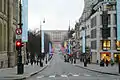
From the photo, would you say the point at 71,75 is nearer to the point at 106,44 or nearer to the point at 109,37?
the point at 109,37

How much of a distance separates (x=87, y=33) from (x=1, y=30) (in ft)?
240

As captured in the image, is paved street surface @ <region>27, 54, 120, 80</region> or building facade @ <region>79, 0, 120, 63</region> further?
building facade @ <region>79, 0, 120, 63</region>

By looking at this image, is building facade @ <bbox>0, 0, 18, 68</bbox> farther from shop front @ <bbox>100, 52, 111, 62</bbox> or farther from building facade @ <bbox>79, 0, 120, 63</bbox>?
building facade @ <bbox>79, 0, 120, 63</bbox>

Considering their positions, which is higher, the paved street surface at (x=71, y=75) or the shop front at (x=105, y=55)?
the shop front at (x=105, y=55)

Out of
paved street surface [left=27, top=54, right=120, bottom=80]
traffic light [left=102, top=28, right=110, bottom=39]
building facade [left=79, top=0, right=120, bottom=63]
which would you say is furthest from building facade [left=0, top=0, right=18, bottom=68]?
traffic light [left=102, top=28, right=110, bottom=39]

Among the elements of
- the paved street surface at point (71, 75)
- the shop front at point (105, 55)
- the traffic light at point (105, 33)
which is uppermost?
the traffic light at point (105, 33)

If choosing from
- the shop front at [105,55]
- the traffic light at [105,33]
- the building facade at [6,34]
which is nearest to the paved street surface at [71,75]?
the building facade at [6,34]

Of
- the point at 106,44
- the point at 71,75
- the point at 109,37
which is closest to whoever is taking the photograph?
the point at 71,75

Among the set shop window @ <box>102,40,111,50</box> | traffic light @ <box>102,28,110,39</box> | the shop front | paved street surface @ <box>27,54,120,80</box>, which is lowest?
paved street surface @ <box>27,54,120,80</box>

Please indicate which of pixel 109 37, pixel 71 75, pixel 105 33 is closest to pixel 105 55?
pixel 109 37

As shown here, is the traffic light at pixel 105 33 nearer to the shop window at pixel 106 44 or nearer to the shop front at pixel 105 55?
the shop window at pixel 106 44

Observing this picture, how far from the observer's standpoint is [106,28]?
3698 inches

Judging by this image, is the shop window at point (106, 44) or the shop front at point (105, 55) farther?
the shop window at point (106, 44)

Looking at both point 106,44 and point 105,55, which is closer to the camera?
point 105,55
